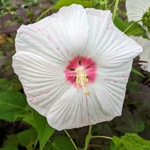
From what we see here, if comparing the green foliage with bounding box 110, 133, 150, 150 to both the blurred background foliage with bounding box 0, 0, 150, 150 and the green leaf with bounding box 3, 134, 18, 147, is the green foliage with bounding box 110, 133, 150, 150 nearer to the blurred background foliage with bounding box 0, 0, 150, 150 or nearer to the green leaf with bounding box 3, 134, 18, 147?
the blurred background foliage with bounding box 0, 0, 150, 150

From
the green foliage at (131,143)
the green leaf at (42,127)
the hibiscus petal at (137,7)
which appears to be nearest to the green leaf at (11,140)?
the green leaf at (42,127)

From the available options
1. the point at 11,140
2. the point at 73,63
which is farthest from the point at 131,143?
the point at 11,140

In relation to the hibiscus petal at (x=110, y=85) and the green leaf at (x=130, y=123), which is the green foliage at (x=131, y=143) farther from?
the green leaf at (x=130, y=123)

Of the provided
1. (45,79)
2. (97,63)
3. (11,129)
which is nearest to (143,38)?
(97,63)

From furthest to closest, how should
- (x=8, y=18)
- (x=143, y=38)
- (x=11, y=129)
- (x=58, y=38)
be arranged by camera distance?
(x=8, y=18), (x=11, y=129), (x=143, y=38), (x=58, y=38)

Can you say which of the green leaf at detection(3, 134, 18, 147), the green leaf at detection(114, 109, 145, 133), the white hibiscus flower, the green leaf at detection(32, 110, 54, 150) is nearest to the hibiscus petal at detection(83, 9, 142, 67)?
the white hibiscus flower

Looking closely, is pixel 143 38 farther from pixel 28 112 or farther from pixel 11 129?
pixel 11 129
